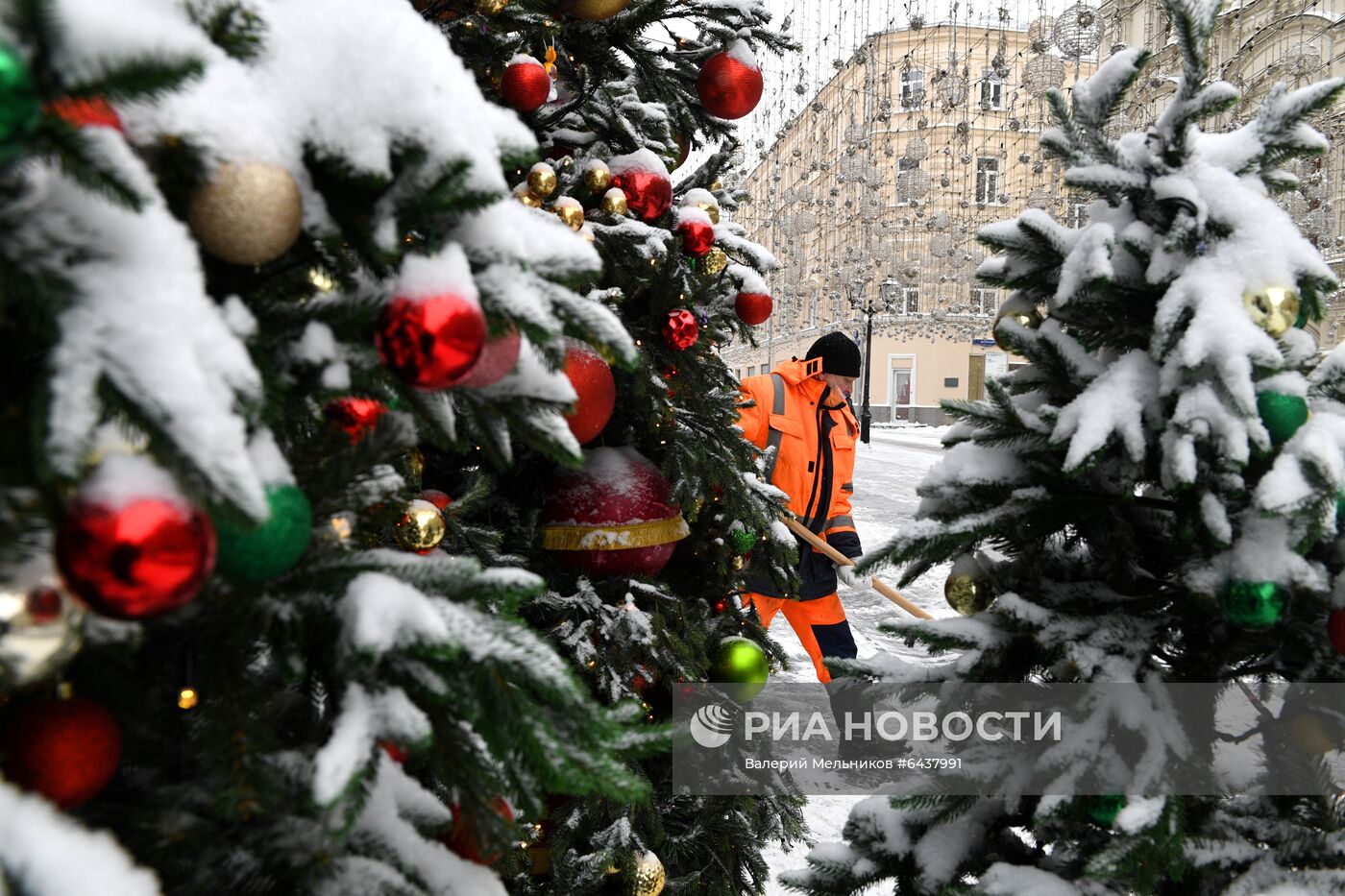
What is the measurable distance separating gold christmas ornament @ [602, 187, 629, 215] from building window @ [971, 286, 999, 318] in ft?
47.3

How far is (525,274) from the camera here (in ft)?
2.31

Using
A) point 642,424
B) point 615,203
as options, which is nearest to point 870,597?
point 642,424

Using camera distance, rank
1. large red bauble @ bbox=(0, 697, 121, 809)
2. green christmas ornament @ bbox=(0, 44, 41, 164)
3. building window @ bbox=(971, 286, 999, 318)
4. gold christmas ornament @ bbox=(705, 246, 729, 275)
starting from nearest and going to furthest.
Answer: green christmas ornament @ bbox=(0, 44, 41, 164) → large red bauble @ bbox=(0, 697, 121, 809) → gold christmas ornament @ bbox=(705, 246, 729, 275) → building window @ bbox=(971, 286, 999, 318)

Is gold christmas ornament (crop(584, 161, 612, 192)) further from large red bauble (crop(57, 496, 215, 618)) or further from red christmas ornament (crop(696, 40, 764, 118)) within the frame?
large red bauble (crop(57, 496, 215, 618))

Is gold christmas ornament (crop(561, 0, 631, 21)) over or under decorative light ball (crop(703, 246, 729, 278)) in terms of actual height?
over

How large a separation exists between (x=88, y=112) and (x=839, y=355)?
3.74m

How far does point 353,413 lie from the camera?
34.3 inches

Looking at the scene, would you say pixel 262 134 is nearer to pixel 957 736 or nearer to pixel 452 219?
pixel 452 219

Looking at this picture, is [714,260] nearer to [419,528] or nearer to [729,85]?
[729,85]

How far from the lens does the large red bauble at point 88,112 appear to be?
0.47 m

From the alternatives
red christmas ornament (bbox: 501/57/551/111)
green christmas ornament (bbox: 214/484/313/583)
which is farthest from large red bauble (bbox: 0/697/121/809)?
red christmas ornament (bbox: 501/57/551/111)

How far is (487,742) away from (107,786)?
30cm

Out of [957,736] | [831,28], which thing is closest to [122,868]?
[957,736]

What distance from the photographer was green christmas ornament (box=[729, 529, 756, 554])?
2.45m
